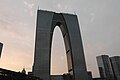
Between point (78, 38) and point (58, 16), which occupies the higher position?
point (58, 16)

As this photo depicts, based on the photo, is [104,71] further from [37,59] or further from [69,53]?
[37,59]

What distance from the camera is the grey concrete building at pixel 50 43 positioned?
7481cm

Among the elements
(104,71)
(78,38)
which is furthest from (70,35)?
(104,71)

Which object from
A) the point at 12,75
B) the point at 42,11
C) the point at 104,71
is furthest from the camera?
the point at 104,71

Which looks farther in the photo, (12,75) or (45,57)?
(45,57)

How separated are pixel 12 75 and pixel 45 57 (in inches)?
1375

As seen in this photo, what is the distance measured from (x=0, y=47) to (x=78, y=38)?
63350 mm

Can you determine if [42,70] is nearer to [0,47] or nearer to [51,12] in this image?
[51,12]

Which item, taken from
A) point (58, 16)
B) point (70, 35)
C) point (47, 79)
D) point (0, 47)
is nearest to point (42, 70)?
point (47, 79)

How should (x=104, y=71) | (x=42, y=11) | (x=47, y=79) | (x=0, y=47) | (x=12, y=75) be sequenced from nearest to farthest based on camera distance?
(x=12, y=75) → (x=47, y=79) → (x=42, y=11) → (x=0, y=47) → (x=104, y=71)

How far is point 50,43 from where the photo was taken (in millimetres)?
80250

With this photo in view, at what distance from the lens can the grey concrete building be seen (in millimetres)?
74812

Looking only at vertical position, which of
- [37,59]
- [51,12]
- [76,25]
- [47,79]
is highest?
[51,12]

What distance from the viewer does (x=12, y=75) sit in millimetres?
41750
